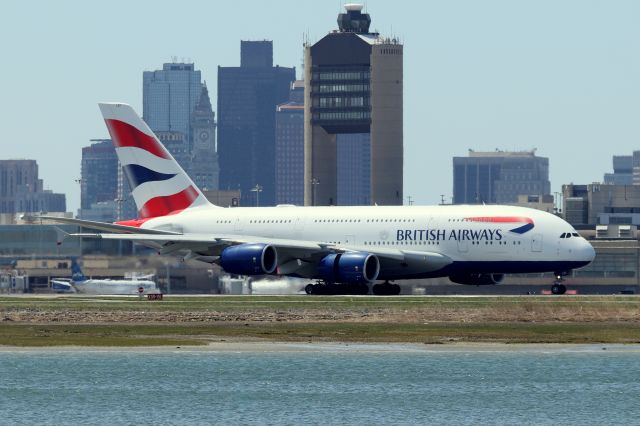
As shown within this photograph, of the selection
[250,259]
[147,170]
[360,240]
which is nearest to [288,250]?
[250,259]

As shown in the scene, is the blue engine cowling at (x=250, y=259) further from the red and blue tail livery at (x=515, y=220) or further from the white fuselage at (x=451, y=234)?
the red and blue tail livery at (x=515, y=220)

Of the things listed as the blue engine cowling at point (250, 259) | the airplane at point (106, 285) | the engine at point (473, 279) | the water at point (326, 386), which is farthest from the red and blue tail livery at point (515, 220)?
the water at point (326, 386)

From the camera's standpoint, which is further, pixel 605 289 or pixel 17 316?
pixel 605 289

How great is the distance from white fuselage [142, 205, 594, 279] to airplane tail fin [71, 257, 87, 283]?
18161mm

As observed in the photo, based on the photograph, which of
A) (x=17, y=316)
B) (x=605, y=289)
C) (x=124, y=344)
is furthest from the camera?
(x=605, y=289)

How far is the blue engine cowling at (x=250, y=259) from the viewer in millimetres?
100000

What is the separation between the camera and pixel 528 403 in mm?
55406

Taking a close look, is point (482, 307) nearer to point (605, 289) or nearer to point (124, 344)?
point (124, 344)

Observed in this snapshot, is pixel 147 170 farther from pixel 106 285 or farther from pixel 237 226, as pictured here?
pixel 106 285

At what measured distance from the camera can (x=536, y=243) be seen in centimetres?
9831

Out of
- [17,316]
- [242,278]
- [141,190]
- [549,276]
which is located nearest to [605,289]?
[549,276]

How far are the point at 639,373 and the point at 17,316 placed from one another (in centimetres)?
3369

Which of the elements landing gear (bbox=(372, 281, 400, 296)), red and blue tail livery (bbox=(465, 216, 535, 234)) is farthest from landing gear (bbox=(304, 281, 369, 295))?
red and blue tail livery (bbox=(465, 216, 535, 234))

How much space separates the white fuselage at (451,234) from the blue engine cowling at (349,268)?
109 cm
